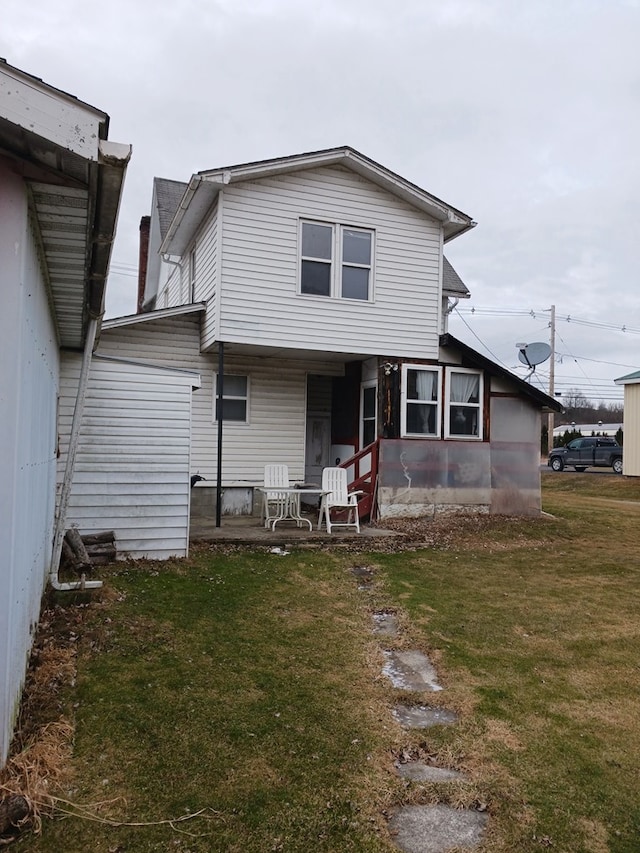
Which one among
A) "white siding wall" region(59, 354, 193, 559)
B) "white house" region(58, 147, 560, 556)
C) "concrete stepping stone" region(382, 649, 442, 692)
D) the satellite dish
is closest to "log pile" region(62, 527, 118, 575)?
"white siding wall" region(59, 354, 193, 559)

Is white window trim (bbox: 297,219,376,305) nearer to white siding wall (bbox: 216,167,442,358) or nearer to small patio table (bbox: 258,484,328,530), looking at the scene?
white siding wall (bbox: 216,167,442,358)

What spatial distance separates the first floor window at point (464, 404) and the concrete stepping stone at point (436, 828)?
935cm

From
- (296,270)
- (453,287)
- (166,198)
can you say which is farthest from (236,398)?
(166,198)

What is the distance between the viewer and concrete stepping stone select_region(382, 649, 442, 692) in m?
4.30

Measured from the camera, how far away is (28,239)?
2908 millimetres

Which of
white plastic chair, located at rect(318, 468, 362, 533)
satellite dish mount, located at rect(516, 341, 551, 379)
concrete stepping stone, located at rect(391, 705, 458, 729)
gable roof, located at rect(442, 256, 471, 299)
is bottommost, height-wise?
concrete stepping stone, located at rect(391, 705, 458, 729)

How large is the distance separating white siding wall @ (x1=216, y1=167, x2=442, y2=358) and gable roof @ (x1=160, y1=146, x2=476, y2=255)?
173 millimetres

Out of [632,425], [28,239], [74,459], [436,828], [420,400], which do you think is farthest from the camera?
[632,425]

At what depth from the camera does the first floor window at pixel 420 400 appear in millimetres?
11508

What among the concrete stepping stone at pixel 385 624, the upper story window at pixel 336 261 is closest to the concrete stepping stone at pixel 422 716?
the concrete stepping stone at pixel 385 624

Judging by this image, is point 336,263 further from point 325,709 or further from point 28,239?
point 325,709

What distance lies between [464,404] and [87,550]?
25.5ft

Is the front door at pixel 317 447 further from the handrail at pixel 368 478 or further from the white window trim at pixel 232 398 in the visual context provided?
the handrail at pixel 368 478

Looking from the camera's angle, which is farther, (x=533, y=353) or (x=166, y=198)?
(x=166, y=198)
